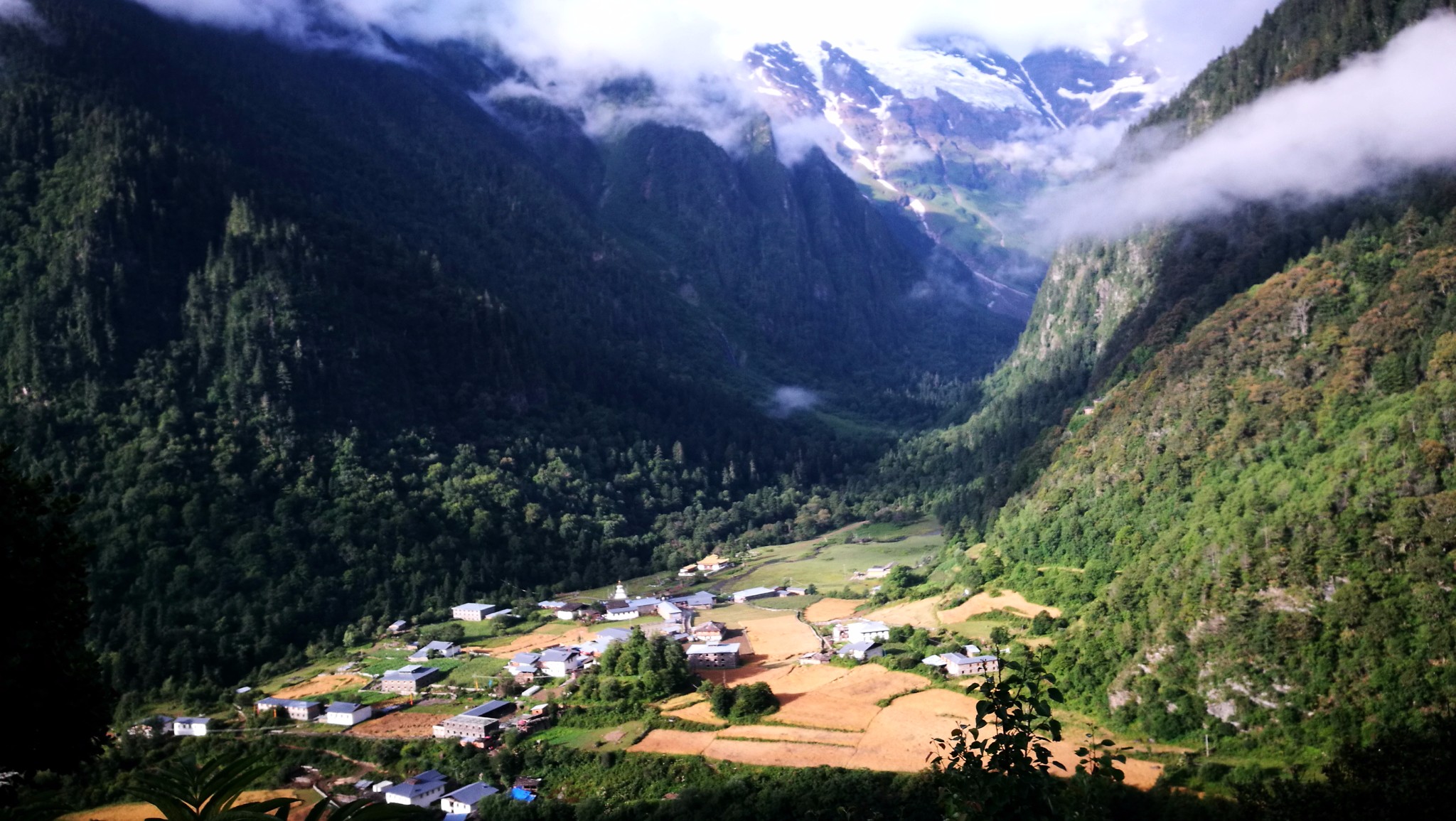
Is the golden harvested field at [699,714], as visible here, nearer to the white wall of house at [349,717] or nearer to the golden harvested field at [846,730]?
the golden harvested field at [846,730]

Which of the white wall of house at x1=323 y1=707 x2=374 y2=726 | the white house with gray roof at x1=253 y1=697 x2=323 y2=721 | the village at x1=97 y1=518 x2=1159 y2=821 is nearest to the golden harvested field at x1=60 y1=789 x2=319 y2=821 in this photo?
the village at x1=97 y1=518 x2=1159 y2=821

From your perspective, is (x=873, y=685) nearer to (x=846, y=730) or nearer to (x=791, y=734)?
(x=846, y=730)

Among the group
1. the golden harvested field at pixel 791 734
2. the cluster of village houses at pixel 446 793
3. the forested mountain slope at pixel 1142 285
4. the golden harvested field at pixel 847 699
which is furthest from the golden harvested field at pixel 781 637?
the cluster of village houses at pixel 446 793

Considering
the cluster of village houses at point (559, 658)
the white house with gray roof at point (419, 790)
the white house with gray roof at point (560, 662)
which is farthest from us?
the white house with gray roof at point (560, 662)

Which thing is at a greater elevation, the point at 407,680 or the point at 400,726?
the point at 407,680

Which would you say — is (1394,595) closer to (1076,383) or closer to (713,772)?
(713,772)

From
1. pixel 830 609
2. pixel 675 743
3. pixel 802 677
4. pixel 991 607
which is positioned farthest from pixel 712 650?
pixel 991 607
